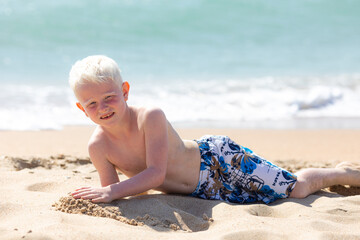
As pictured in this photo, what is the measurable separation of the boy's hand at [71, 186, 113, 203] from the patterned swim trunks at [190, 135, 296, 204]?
71 cm

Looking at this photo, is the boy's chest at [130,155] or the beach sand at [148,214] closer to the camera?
the beach sand at [148,214]

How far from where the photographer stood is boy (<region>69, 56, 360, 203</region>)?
2414 millimetres

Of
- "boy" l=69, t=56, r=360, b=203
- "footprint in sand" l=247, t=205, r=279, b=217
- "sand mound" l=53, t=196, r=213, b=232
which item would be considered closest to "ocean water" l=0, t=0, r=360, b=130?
"boy" l=69, t=56, r=360, b=203

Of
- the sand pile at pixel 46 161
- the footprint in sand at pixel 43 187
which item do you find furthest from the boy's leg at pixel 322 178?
the sand pile at pixel 46 161

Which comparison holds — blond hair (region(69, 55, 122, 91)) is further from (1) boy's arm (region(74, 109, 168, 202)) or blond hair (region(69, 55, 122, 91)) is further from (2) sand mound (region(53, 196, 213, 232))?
(2) sand mound (region(53, 196, 213, 232))

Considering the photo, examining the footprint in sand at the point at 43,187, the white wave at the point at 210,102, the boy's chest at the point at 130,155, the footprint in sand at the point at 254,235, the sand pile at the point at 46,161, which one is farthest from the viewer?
the white wave at the point at 210,102

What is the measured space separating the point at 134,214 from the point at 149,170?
0.88 feet

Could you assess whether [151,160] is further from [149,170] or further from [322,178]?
[322,178]

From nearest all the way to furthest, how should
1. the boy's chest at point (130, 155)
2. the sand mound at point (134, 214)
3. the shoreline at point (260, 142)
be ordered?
the sand mound at point (134, 214) < the boy's chest at point (130, 155) < the shoreline at point (260, 142)

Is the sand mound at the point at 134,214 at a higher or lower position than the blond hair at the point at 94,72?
lower

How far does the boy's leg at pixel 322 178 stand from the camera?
2979mm

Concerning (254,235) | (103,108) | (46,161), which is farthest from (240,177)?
(46,161)

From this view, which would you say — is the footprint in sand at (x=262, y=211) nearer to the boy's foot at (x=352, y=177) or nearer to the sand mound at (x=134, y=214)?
the sand mound at (x=134, y=214)

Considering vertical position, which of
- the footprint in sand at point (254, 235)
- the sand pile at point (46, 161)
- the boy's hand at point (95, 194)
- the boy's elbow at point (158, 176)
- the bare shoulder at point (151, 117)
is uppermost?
the bare shoulder at point (151, 117)
